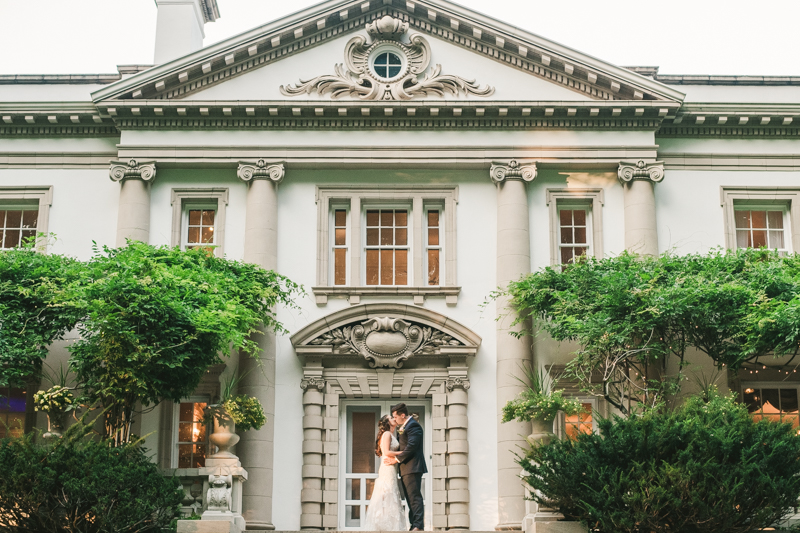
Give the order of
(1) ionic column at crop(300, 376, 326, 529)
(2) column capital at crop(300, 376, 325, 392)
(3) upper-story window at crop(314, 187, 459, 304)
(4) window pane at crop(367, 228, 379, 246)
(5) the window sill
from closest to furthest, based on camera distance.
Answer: (1) ionic column at crop(300, 376, 326, 529) < (2) column capital at crop(300, 376, 325, 392) < (5) the window sill < (3) upper-story window at crop(314, 187, 459, 304) < (4) window pane at crop(367, 228, 379, 246)

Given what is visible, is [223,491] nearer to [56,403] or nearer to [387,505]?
[387,505]

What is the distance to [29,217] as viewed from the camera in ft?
77.3

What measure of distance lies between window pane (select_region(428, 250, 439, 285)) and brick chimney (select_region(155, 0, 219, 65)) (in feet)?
27.1

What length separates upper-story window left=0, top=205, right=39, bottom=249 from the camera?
2339cm

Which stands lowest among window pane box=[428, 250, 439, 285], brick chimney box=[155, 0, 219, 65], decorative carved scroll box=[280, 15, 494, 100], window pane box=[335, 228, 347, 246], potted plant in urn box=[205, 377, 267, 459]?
potted plant in urn box=[205, 377, 267, 459]

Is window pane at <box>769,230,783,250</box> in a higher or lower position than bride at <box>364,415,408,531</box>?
higher

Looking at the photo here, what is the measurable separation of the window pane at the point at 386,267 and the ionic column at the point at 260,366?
2.27 m

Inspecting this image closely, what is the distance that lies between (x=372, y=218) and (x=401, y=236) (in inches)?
29.8

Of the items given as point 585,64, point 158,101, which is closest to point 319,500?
point 158,101

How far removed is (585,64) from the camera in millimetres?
22719

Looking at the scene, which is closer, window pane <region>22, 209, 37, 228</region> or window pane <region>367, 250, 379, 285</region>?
window pane <region>367, 250, 379, 285</region>

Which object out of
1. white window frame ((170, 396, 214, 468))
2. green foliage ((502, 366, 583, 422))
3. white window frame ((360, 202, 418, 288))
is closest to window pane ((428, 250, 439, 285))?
white window frame ((360, 202, 418, 288))

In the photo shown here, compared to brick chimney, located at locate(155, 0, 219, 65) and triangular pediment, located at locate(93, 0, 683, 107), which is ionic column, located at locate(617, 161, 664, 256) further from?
brick chimney, located at locate(155, 0, 219, 65)

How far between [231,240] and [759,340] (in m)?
10.8
